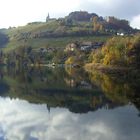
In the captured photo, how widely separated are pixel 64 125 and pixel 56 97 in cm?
2817

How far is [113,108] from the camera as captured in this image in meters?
55.6

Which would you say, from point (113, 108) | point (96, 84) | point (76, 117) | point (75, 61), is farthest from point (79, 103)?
point (75, 61)

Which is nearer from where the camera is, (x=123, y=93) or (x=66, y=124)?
(x=66, y=124)

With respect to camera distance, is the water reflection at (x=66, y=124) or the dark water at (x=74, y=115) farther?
the dark water at (x=74, y=115)

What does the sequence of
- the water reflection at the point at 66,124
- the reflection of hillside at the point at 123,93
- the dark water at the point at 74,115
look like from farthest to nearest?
the reflection of hillside at the point at 123,93 → the dark water at the point at 74,115 → the water reflection at the point at 66,124

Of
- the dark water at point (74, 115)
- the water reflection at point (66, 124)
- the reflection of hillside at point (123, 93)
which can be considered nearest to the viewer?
the water reflection at point (66, 124)

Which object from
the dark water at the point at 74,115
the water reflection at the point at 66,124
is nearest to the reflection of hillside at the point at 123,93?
the dark water at the point at 74,115

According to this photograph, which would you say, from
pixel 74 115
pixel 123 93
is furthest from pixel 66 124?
pixel 123 93

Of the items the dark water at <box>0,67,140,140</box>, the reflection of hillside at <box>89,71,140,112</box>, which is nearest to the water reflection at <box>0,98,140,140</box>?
the dark water at <box>0,67,140,140</box>

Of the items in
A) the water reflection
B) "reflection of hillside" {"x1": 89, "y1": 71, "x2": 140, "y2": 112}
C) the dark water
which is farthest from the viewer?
"reflection of hillside" {"x1": 89, "y1": 71, "x2": 140, "y2": 112}

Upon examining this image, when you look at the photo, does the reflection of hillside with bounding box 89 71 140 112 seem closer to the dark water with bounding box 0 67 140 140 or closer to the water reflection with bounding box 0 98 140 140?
the dark water with bounding box 0 67 140 140

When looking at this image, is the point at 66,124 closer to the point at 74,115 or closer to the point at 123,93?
the point at 74,115

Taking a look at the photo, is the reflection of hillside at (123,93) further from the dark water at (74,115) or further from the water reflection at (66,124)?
the water reflection at (66,124)

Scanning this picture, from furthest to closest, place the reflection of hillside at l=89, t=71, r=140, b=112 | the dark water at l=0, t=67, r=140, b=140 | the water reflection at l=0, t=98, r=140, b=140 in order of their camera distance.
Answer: the reflection of hillside at l=89, t=71, r=140, b=112 < the dark water at l=0, t=67, r=140, b=140 < the water reflection at l=0, t=98, r=140, b=140
